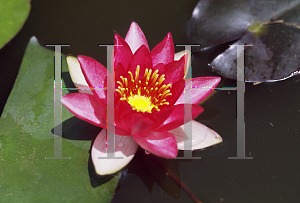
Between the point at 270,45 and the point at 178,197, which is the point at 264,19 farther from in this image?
the point at 178,197

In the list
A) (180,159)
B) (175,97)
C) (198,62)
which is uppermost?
(198,62)

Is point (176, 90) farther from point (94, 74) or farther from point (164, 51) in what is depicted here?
point (94, 74)

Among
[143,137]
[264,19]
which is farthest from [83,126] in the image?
[264,19]

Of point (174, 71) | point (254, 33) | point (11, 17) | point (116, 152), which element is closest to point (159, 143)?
point (116, 152)

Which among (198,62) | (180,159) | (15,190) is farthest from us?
(198,62)

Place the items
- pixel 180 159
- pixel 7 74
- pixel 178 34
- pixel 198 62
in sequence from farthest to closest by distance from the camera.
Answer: pixel 178 34 → pixel 198 62 → pixel 7 74 → pixel 180 159

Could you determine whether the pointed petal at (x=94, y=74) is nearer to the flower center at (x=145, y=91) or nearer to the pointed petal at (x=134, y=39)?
the flower center at (x=145, y=91)

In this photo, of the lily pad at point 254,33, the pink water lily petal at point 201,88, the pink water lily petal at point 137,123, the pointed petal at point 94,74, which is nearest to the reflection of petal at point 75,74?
the pointed petal at point 94,74
